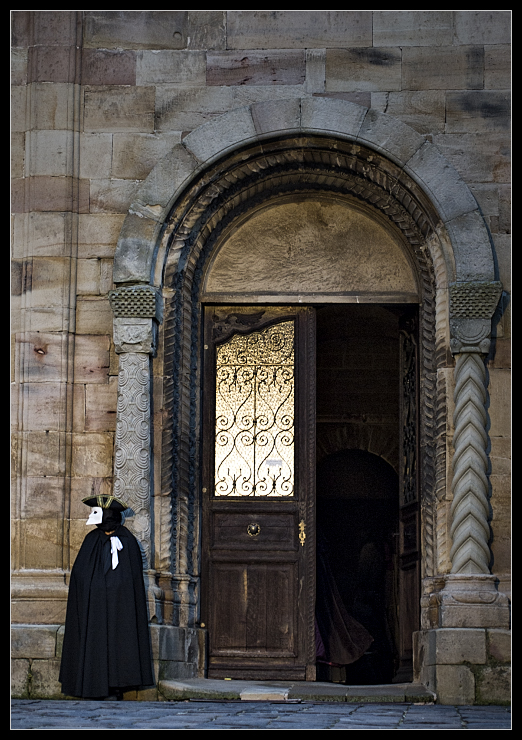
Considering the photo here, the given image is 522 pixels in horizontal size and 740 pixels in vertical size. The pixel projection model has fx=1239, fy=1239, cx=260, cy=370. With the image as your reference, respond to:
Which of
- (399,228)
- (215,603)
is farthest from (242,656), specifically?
(399,228)

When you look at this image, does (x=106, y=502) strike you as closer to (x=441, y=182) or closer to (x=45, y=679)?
(x=45, y=679)

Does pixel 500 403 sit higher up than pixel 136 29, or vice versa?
pixel 136 29

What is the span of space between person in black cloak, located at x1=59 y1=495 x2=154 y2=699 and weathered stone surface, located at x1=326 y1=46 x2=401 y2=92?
4.08 m

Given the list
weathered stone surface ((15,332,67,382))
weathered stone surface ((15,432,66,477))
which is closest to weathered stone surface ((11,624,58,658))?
weathered stone surface ((15,432,66,477))

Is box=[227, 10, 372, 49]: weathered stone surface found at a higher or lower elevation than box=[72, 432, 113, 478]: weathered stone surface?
higher

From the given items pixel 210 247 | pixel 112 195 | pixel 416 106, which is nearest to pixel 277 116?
pixel 416 106

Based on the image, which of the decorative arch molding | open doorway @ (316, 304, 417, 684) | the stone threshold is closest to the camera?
the stone threshold

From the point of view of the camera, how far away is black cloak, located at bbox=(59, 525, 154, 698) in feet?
30.3

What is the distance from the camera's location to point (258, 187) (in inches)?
433

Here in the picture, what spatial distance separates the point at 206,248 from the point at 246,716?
4421 millimetres

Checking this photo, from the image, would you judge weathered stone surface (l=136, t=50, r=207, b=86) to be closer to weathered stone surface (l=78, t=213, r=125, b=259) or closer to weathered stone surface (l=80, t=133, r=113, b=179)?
weathered stone surface (l=80, t=133, r=113, b=179)

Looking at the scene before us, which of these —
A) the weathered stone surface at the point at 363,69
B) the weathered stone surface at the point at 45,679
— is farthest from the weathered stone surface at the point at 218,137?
the weathered stone surface at the point at 45,679

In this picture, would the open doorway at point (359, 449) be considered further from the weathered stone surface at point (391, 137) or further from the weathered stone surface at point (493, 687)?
the weathered stone surface at point (493, 687)

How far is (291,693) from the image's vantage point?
30.8ft
